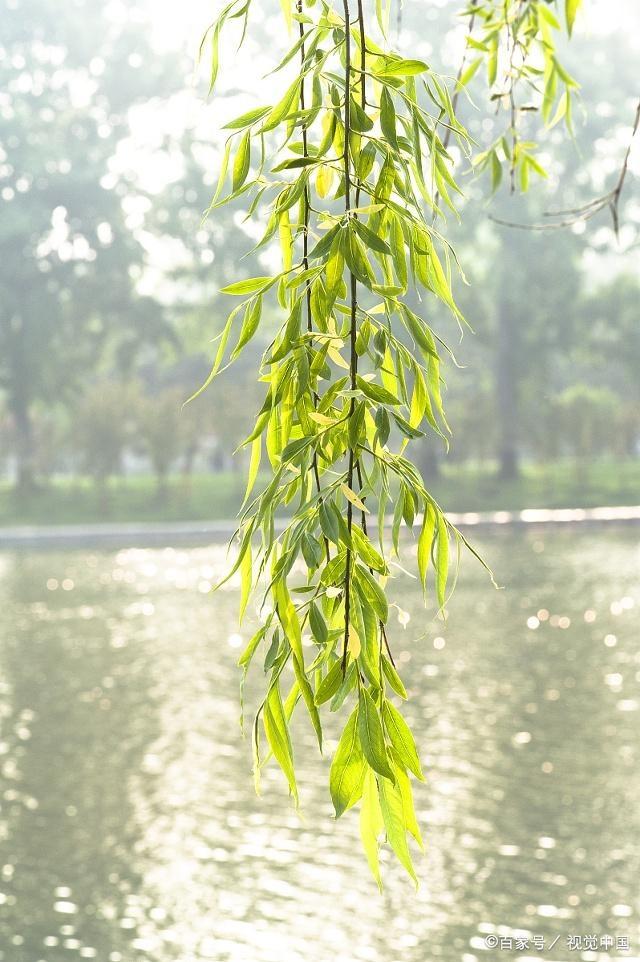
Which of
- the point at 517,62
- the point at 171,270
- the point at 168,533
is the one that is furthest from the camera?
the point at 171,270

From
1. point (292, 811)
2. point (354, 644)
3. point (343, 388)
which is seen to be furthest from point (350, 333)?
point (292, 811)

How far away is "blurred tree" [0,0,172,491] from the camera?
32906 mm

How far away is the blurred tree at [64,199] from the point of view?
108ft

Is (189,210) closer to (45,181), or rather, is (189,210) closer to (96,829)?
(45,181)

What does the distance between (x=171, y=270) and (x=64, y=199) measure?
136 inches

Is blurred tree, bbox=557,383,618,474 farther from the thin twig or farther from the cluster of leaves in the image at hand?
the thin twig

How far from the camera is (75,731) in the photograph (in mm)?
10906

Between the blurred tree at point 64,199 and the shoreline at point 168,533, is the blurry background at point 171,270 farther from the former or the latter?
the shoreline at point 168,533

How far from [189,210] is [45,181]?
362 centimetres

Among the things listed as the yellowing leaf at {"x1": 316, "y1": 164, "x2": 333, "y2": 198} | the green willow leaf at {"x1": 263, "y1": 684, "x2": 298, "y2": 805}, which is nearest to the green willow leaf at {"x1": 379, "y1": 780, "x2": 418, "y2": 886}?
the green willow leaf at {"x1": 263, "y1": 684, "x2": 298, "y2": 805}

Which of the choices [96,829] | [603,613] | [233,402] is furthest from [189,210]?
[96,829]

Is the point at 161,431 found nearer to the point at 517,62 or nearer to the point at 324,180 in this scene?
the point at 517,62

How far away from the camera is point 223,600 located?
18031 mm

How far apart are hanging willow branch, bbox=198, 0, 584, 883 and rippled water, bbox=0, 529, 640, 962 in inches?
54.7
